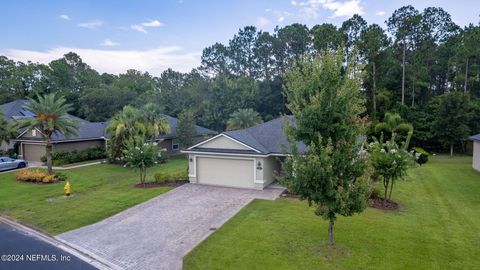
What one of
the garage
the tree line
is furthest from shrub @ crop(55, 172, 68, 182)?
the tree line

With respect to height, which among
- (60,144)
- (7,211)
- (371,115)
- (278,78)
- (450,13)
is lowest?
(7,211)

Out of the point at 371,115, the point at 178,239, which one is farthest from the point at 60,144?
the point at 371,115

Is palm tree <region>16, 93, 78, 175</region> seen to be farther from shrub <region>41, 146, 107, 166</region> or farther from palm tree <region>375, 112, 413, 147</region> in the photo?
palm tree <region>375, 112, 413, 147</region>

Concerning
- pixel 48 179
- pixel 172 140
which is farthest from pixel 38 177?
pixel 172 140

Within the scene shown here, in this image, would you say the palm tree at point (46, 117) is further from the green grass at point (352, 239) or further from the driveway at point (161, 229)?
the green grass at point (352, 239)

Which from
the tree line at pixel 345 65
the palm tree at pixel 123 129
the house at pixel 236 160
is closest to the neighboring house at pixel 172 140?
the tree line at pixel 345 65

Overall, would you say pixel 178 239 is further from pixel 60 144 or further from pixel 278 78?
pixel 278 78
